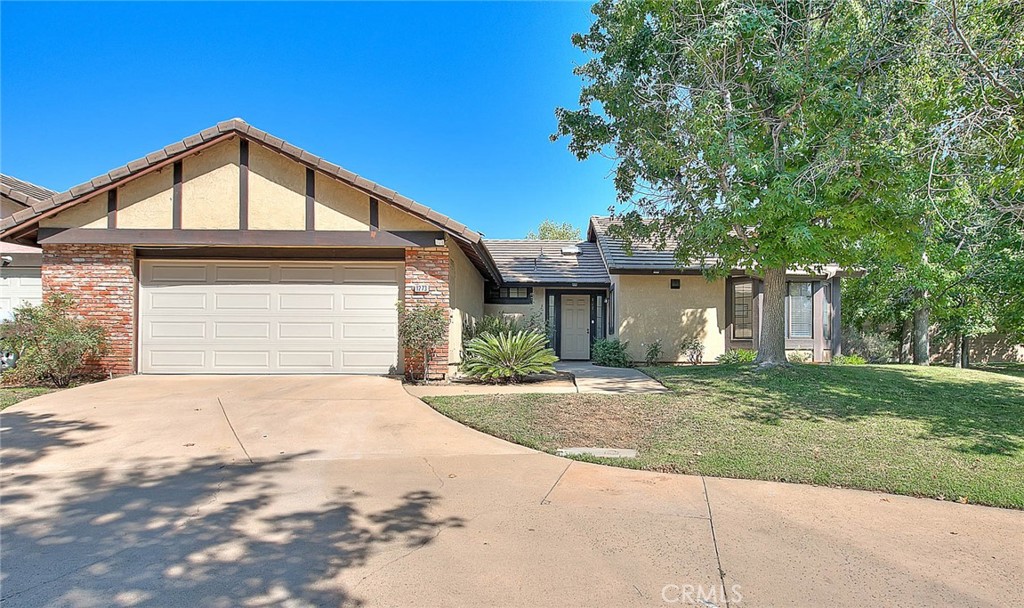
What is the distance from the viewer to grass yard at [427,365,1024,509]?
4938 millimetres

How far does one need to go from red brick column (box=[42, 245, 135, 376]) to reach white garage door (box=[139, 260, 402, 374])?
2.19 feet

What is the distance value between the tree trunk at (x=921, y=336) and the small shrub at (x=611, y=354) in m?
9.82

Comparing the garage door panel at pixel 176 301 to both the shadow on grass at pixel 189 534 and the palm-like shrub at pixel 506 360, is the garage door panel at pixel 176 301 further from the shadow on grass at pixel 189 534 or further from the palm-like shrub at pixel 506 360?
the palm-like shrub at pixel 506 360

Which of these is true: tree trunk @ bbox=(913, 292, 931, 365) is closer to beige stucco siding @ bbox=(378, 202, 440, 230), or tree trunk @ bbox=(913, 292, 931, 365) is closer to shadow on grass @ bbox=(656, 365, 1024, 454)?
shadow on grass @ bbox=(656, 365, 1024, 454)

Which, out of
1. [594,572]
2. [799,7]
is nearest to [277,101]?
[799,7]

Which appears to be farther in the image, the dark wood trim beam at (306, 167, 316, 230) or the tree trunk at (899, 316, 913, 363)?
the tree trunk at (899, 316, 913, 363)

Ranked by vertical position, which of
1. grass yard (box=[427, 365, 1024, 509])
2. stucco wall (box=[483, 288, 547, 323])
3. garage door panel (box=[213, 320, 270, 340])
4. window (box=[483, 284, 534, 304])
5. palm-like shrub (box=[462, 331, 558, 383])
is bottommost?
grass yard (box=[427, 365, 1024, 509])

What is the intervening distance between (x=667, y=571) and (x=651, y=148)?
322 inches

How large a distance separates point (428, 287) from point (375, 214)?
176cm

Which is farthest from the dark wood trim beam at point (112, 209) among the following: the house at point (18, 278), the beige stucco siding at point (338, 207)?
the beige stucco siding at point (338, 207)

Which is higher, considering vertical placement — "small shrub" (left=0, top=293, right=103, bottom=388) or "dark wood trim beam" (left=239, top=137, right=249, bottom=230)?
"dark wood trim beam" (left=239, top=137, right=249, bottom=230)

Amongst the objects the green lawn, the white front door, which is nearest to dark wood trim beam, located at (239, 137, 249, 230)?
the green lawn

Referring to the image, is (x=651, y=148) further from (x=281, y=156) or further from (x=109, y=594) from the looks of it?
(x=109, y=594)

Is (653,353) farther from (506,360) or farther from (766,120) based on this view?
(766,120)
